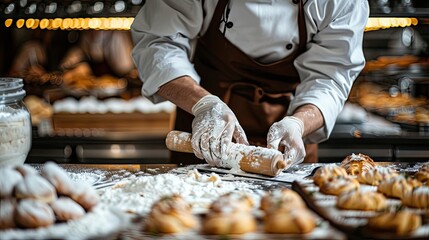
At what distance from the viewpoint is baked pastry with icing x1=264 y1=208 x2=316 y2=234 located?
1410 millimetres

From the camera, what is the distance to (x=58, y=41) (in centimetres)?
712

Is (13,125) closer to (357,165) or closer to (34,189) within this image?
(34,189)

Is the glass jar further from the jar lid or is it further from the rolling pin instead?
the rolling pin

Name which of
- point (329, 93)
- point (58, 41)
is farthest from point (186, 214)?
point (58, 41)

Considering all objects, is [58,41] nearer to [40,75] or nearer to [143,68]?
[40,75]

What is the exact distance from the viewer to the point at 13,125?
2098 millimetres

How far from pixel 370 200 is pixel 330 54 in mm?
1221

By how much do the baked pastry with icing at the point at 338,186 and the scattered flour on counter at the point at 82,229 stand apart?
1.88ft


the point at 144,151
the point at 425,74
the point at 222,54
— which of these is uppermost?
the point at 222,54

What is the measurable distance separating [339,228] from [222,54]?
1.49 meters

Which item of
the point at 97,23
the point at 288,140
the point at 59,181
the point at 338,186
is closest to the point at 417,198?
the point at 338,186

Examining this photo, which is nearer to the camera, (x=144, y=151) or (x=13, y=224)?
(x=13, y=224)

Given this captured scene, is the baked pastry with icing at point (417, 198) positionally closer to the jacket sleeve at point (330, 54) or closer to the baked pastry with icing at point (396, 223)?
the baked pastry with icing at point (396, 223)

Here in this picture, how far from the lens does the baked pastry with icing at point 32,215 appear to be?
141 centimetres
